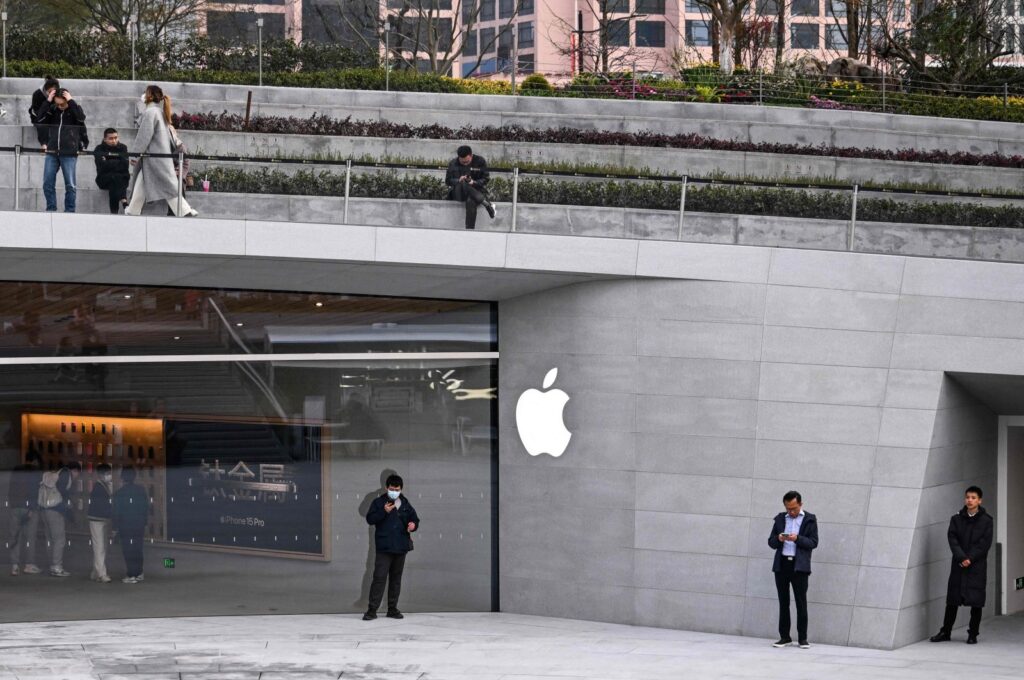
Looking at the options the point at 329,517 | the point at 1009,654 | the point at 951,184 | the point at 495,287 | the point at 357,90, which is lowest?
the point at 1009,654

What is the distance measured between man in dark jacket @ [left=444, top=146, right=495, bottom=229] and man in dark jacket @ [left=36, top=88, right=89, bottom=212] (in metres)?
3.83

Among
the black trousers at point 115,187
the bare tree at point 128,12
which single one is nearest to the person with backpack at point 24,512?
the black trousers at point 115,187

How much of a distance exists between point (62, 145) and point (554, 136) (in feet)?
35.6

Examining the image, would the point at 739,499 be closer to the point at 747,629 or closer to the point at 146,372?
the point at 747,629

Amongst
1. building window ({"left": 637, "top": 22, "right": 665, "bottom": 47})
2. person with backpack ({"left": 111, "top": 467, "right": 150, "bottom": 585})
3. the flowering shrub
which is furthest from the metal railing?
building window ({"left": 637, "top": 22, "right": 665, "bottom": 47})

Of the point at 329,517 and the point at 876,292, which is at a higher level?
the point at 876,292

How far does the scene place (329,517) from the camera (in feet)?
47.8

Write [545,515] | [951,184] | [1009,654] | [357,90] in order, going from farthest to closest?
1. [357,90]
2. [951,184]
3. [545,515]
4. [1009,654]

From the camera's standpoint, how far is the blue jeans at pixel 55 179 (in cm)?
1273

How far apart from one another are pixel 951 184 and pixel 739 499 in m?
10.4

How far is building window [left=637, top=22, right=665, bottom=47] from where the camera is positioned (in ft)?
254

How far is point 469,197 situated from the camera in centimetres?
1384

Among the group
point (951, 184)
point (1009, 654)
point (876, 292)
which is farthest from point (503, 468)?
point (951, 184)

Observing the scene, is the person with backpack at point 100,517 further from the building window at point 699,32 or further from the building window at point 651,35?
the building window at point 651,35
